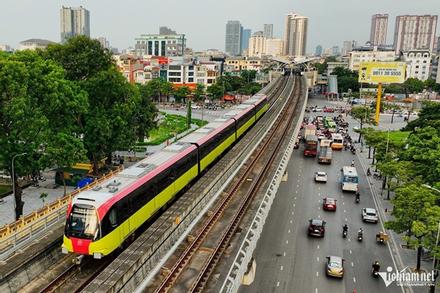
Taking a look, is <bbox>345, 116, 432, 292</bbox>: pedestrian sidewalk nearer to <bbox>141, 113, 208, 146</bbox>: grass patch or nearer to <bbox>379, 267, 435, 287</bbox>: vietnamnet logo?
<bbox>379, 267, 435, 287</bbox>: vietnamnet logo

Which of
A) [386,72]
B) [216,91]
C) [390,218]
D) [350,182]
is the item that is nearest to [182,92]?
[216,91]

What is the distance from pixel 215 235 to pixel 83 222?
7701 mm

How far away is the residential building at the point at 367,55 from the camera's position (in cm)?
16462

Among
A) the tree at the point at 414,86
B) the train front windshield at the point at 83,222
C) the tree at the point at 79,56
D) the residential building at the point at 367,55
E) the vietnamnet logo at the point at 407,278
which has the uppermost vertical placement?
the residential building at the point at 367,55

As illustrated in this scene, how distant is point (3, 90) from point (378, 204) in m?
33.2

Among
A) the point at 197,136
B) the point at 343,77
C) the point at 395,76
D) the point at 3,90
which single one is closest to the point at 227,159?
the point at 197,136

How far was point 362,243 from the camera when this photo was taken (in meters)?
30.5

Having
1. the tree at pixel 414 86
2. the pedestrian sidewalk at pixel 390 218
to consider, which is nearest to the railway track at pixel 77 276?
the pedestrian sidewalk at pixel 390 218

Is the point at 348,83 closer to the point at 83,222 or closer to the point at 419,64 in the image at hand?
the point at 419,64

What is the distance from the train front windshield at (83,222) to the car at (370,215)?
2423 cm

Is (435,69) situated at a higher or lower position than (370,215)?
higher

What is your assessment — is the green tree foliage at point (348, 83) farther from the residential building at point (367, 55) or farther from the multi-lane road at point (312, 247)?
the multi-lane road at point (312, 247)

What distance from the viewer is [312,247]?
96.4ft

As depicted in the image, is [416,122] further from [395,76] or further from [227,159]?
[227,159]
